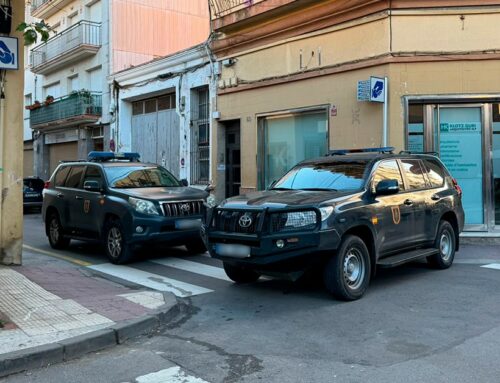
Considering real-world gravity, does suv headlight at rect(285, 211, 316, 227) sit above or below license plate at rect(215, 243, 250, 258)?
above

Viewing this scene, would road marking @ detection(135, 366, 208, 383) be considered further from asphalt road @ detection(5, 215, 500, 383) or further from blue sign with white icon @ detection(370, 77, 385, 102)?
blue sign with white icon @ detection(370, 77, 385, 102)

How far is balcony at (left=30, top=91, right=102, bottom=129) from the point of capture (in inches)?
933

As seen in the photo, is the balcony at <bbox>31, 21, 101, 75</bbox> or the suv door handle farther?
the balcony at <bbox>31, 21, 101, 75</bbox>

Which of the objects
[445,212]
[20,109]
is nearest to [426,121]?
[445,212]

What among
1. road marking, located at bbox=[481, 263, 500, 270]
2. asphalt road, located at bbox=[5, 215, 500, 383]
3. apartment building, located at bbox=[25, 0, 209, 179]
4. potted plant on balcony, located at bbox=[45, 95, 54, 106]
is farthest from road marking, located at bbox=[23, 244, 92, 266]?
potted plant on balcony, located at bbox=[45, 95, 54, 106]

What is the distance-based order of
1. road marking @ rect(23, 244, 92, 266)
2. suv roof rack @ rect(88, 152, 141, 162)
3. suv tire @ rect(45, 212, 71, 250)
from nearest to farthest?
road marking @ rect(23, 244, 92, 266)
suv roof rack @ rect(88, 152, 141, 162)
suv tire @ rect(45, 212, 71, 250)

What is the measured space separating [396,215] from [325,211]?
1.56 m

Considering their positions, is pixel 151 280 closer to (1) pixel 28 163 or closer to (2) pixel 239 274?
(2) pixel 239 274

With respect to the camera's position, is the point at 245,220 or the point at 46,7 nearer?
the point at 245,220

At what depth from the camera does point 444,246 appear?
8.91 meters

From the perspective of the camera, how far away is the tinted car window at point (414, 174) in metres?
8.18

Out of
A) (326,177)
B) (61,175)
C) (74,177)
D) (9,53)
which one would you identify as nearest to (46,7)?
(61,175)

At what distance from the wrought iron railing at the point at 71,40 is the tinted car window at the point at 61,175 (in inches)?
508

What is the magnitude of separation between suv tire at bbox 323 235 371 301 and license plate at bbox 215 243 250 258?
1.01 meters
